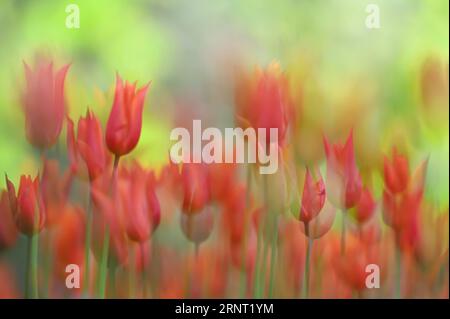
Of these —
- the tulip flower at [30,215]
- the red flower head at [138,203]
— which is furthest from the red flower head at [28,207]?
the red flower head at [138,203]

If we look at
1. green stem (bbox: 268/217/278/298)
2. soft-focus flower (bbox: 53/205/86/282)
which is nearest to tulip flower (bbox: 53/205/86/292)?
soft-focus flower (bbox: 53/205/86/282)

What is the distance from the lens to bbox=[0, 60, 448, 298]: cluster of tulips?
127cm

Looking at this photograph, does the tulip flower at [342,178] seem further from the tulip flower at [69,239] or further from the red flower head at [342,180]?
the tulip flower at [69,239]

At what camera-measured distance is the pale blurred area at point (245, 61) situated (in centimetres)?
128

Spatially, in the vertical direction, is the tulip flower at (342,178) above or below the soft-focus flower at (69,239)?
above

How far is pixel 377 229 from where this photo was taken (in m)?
1.30

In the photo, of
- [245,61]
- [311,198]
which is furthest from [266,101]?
[311,198]

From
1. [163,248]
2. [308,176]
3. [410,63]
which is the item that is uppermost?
[410,63]

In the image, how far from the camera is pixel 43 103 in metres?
1.27

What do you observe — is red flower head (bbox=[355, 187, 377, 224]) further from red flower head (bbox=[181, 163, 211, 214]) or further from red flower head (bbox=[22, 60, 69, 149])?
red flower head (bbox=[22, 60, 69, 149])

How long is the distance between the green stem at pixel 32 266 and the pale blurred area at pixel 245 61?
0.39 feet

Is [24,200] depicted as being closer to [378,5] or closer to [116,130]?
[116,130]
